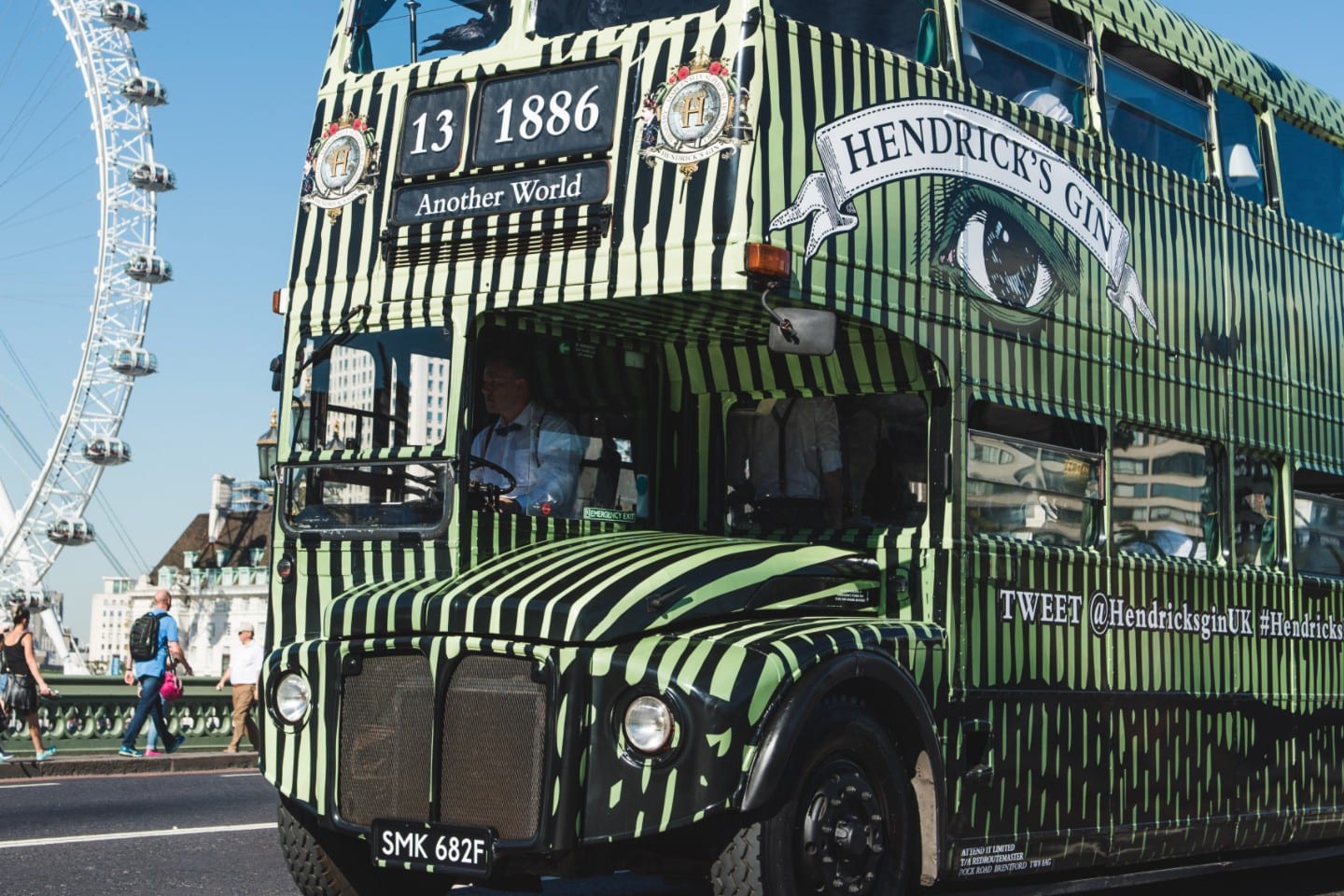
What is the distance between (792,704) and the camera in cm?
650

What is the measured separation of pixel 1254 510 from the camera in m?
10.3

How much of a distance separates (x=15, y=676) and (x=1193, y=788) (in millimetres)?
12761

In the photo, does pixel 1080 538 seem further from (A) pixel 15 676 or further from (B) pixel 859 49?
(A) pixel 15 676

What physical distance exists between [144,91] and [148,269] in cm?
587

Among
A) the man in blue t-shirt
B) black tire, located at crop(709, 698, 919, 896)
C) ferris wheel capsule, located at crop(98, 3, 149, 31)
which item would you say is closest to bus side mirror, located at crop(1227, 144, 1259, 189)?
black tire, located at crop(709, 698, 919, 896)

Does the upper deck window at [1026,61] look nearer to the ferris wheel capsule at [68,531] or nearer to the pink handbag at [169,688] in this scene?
the pink handbag at [169,688]

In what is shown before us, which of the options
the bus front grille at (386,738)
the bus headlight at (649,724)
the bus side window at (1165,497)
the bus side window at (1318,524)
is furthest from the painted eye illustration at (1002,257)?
the bus front grille at (386,738)

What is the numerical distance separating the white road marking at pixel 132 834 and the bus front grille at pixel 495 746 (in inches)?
Result: 207

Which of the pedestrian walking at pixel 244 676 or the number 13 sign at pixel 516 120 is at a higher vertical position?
the number 13 sign at pixel 516 120

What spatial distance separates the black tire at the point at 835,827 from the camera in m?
6.45

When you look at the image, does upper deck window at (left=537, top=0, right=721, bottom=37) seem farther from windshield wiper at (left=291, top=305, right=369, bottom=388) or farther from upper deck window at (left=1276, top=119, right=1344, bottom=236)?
upper deck window at (left=1276, top=119, right=1344, bottom=236)

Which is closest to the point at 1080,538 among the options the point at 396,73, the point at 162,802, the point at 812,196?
the point at 812,196

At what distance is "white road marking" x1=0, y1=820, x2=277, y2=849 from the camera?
11102mm

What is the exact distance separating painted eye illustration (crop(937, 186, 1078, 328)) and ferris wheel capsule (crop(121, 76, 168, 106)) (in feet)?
195
